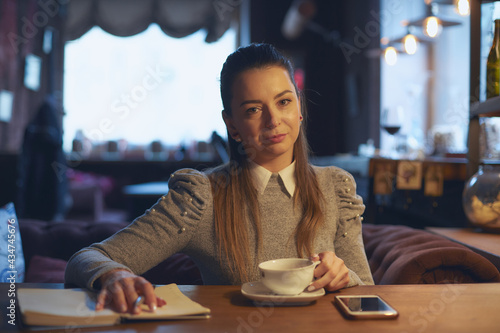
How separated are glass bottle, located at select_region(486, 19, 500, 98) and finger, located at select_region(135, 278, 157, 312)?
56.5 inches

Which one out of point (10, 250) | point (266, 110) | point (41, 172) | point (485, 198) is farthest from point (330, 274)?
point (41, 172)

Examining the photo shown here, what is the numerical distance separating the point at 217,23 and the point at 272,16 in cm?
84

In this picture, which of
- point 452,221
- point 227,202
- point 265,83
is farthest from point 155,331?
point 452,221

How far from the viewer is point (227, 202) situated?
1.28 metres

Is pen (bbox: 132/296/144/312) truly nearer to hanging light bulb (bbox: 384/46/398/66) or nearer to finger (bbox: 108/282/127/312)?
finger (bbox: 108/282/127/312)

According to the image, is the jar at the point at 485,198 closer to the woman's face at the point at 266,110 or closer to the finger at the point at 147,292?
the woman's face at the point at 266,110

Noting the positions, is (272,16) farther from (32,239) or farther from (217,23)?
(32,239)

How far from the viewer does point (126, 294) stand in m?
0.86

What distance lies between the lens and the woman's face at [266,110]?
1.24 metres

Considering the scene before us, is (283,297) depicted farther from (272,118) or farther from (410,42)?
(410,42)

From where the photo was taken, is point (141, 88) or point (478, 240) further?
point (141, 88)

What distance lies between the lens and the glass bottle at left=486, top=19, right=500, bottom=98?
69.0 inches

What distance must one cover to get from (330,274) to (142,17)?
22.4ft

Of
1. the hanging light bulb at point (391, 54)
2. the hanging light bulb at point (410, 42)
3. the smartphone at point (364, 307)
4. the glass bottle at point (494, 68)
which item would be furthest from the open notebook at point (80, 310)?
the hanging light bulb at point (391, 54)
